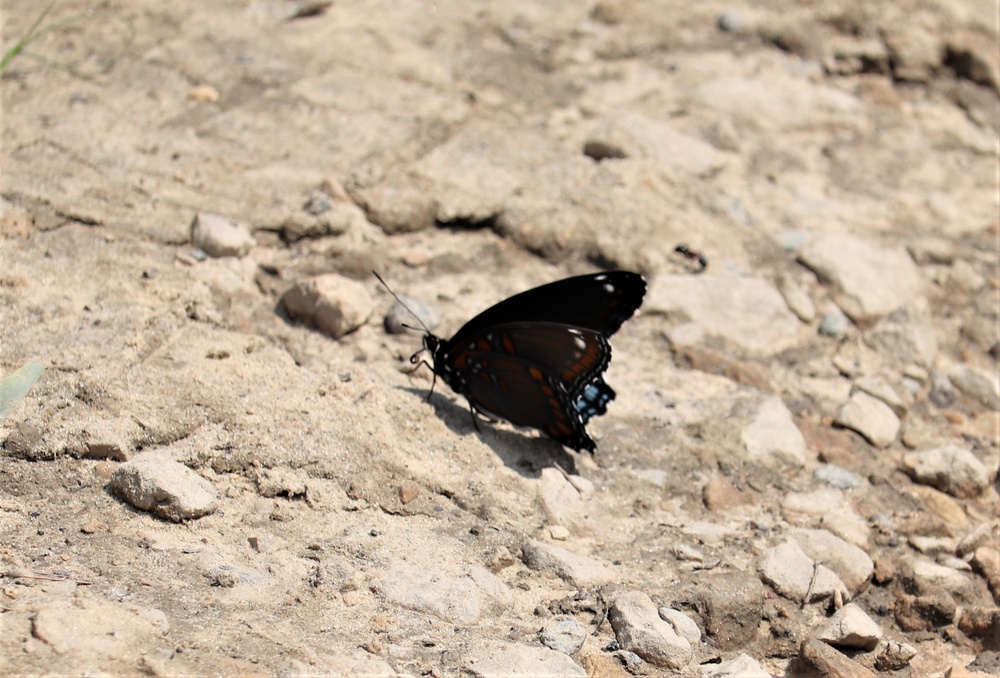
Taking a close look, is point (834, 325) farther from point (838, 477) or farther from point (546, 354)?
point (546, 354)

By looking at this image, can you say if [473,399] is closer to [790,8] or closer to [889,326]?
[889,326]

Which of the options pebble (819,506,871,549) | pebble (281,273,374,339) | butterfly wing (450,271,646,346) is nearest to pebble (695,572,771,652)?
pebble (819,506,871,549)

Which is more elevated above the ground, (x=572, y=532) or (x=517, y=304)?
(x=517, y=304)

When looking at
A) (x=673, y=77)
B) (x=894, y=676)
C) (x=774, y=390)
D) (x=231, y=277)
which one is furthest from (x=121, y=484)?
(x=673, y=77)

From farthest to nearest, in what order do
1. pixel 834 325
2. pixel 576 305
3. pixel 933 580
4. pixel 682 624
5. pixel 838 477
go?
pixel 834 325, pixel 838 477, pixel 576 305, pixel 933 580, pixel 682 624

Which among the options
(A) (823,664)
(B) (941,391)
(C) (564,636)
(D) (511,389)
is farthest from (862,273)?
(C) (564,636)

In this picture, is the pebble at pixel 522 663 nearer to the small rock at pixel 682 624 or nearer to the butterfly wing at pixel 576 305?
the small rock at pixel 682 624
